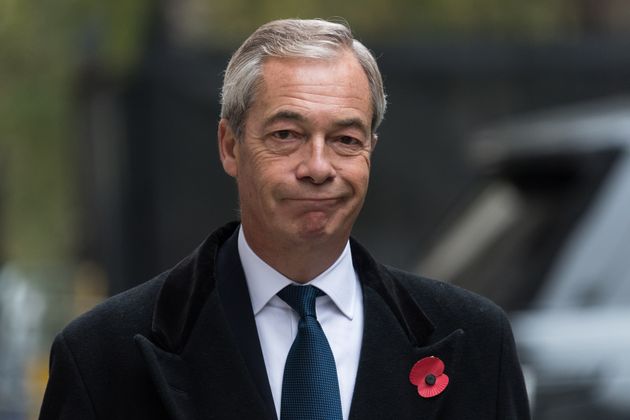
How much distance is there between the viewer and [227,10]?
13.9 m

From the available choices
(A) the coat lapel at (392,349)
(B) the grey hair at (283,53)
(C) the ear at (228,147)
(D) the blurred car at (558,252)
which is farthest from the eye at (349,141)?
(D) the blurred car at (558,252)

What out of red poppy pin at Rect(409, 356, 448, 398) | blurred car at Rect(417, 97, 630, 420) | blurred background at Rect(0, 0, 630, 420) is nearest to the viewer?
red poppy pin at Rect(409, 356, 448, 398)

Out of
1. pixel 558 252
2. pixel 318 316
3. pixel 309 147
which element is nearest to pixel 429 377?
pixel 318 316

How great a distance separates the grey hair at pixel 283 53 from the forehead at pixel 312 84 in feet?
0.04

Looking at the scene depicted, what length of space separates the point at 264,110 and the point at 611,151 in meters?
3.13

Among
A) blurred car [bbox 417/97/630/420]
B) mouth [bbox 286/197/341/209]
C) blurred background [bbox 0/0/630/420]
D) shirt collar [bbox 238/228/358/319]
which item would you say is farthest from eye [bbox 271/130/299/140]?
blurred background [bbox 0/0/630/420]

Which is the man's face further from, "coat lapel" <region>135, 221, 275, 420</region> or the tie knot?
"coat lapel" <region>135, 221, 275, 420</region>

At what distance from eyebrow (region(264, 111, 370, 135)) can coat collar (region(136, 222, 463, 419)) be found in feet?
1.29

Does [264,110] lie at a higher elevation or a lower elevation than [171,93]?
higher

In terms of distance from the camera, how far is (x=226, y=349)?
3.30 m

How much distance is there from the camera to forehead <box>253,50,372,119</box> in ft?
10.6

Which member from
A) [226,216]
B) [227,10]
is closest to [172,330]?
[226,216]

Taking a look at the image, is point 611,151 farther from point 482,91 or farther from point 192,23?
point 192,23

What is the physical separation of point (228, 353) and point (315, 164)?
44 cm
